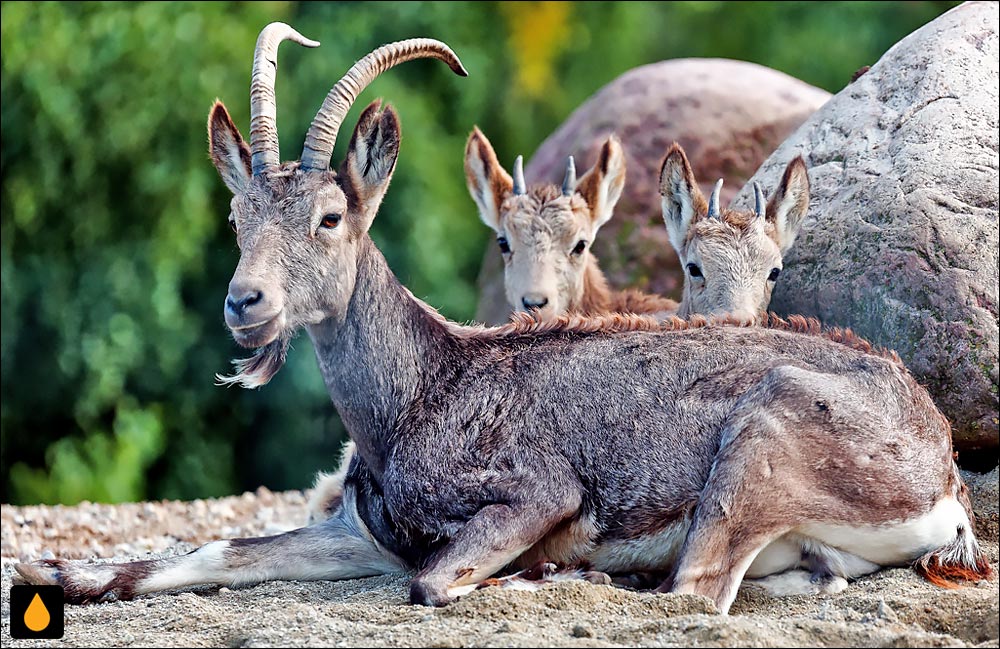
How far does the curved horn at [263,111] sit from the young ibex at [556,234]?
2.33m

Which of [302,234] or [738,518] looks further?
[302,234]

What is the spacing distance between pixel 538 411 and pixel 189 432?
8713 millimetres

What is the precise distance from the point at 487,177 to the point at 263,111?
10.3ft

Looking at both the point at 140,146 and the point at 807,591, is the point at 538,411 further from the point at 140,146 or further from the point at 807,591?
the point at 140,146

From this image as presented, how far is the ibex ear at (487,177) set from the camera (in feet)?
29.8

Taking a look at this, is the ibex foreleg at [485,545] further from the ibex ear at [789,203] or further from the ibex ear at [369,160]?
the ibex ear at [789,203]

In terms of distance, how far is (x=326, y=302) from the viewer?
237 inches

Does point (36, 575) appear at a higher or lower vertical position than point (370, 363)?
lower

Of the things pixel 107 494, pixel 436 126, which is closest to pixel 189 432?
pixel 107 494

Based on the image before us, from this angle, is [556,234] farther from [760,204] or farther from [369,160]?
[369,160]

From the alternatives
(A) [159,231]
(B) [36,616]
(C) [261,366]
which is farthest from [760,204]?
(A) [159,231]

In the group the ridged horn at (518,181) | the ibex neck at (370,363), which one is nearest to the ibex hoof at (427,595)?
the ibex neck at (370,363)

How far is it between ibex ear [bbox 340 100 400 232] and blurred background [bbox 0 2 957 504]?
7.06 m

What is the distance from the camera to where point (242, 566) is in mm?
6102
